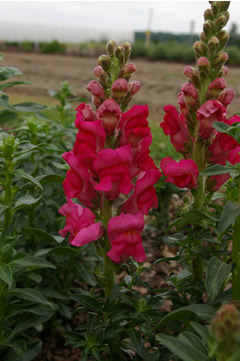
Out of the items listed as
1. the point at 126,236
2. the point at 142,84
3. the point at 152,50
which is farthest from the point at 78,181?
the point at 152,50

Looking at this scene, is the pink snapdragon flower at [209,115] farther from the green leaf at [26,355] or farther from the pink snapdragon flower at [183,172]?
the green leaf at [26,355]

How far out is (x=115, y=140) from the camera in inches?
70.9

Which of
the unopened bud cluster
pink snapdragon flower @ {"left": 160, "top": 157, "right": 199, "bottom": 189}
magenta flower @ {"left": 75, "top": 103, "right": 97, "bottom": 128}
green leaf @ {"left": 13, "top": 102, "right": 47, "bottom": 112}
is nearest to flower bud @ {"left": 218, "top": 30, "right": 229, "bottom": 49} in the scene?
the unopened bud cluster

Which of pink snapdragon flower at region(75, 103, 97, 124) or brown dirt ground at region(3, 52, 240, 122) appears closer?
pink snapdragon flower at region(75, 103, 97, 124)

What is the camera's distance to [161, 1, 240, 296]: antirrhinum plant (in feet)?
5.82

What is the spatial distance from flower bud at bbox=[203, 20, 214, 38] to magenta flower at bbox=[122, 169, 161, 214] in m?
0.59

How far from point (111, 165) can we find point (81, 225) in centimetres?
27

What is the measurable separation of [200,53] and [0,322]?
144cm

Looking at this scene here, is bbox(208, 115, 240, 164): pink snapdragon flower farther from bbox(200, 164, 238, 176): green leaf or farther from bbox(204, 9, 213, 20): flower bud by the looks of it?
bbox(204, 9, 213, 20): flower bud

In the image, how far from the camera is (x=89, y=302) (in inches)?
73.1

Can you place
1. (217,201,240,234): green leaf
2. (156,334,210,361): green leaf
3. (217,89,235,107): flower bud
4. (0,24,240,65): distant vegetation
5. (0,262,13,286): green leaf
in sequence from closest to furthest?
(156,334,210,361): green leaf
(217,201,240,234): green leaf
(0,262,13,286): green leaf
(217,89,235,107): flower bud
(0,24,240,65): distant vegetation

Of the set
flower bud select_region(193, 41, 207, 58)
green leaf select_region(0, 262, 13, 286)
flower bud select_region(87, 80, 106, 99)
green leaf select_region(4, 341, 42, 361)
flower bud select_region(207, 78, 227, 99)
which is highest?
flower bud select_region(193, 41, 207, 58)

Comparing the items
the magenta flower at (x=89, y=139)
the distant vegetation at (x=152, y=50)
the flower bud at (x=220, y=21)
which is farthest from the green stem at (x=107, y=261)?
the distant vegetation at (x=152, y=50)

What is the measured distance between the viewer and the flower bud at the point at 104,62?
68.5 inches
